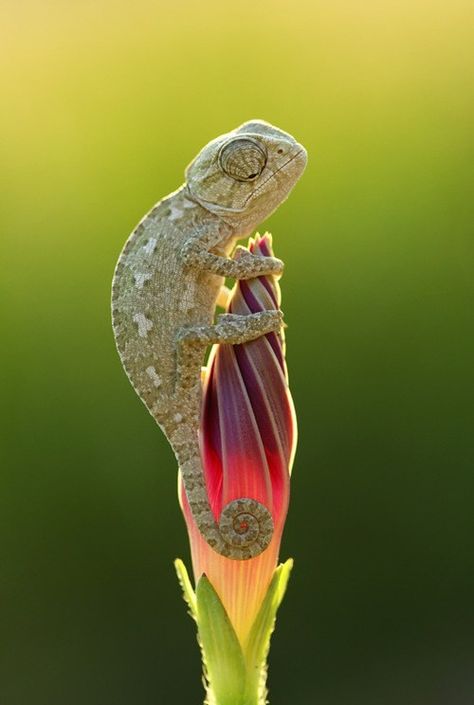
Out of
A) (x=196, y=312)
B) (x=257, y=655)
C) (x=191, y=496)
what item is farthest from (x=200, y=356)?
(x=257, y=655)

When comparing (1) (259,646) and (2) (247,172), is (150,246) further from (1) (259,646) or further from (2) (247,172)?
(1) (259,646)

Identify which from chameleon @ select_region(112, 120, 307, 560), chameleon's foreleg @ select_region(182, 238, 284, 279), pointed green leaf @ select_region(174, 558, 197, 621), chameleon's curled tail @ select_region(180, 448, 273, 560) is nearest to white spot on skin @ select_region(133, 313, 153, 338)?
chameleon @ select_region(112, 120, 307, 560)

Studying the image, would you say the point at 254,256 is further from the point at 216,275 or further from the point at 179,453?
the point at 179,453

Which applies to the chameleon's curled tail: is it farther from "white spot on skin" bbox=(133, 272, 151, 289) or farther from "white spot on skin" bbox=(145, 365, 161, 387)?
"white spot on skin" bbox=(133, 272, 151, 289)

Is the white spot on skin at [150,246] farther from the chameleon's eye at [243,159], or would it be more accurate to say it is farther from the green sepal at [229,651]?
the green sepal at [229,651]

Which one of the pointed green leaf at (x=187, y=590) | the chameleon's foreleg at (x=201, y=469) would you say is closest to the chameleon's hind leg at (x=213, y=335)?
the chameleon's foreleg at (x=201, y=469)

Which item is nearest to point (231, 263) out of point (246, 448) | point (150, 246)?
point (150, 246)
